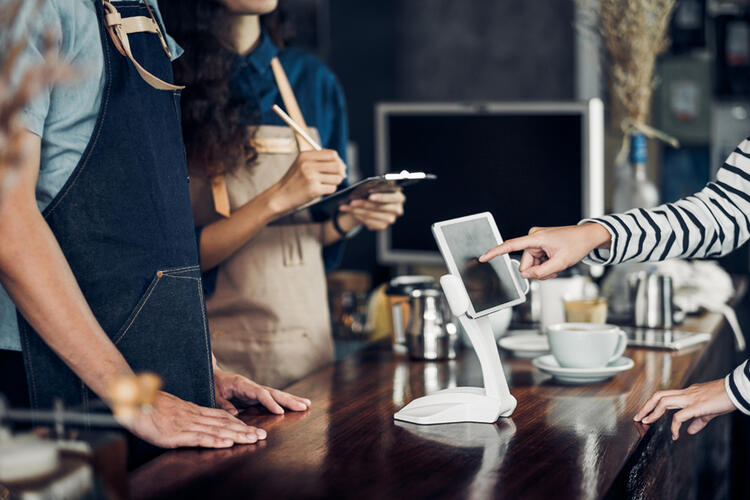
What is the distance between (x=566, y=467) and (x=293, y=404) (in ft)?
1.61

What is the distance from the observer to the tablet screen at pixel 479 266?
1.38 meters

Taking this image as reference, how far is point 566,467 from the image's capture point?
1.20 m

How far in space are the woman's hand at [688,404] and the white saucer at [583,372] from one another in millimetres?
223

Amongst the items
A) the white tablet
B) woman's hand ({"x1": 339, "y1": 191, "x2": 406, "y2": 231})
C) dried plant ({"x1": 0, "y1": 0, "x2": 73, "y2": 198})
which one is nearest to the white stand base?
the white tablet

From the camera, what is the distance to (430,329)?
6.15 ft

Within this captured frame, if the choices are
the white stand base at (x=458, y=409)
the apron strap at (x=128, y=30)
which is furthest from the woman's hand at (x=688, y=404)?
the apron strap at (x=128, y=30)

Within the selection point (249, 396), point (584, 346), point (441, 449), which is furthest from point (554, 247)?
point (249, 396)

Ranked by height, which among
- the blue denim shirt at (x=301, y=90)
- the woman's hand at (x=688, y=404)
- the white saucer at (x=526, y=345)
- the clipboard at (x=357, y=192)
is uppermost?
the blue denim shirt at (x=301, y=90)

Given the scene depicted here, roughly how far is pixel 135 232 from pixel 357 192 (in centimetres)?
75

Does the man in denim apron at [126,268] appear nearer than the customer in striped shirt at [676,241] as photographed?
Yes

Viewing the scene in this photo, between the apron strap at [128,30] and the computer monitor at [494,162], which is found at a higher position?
the apron strap at [128,30]

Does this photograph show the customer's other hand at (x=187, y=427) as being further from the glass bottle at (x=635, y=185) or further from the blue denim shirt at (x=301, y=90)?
the glass bottle at (x=635, y=185)

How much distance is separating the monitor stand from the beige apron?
0.67 m

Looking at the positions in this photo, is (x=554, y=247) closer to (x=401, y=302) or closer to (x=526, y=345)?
(x=526, y=345)
